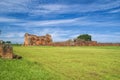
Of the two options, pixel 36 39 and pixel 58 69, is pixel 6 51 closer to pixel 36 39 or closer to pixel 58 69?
pixel 58 69

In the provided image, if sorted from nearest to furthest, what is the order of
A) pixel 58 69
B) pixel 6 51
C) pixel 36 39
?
pixel 58 69 < pixel 6 51 < pixel 36 39

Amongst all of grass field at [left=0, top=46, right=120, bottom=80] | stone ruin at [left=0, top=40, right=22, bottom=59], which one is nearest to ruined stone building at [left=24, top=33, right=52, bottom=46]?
stone ruin at [left=0, top=40, right=22, bottom=59]

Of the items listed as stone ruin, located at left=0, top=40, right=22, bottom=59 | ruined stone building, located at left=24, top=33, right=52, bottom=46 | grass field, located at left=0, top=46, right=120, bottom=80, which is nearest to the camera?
grass field, located at left=0, top=46, right=120, bottom=80

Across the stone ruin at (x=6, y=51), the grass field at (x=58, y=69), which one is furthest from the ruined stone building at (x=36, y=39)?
the grass field at (x=58, y=69)

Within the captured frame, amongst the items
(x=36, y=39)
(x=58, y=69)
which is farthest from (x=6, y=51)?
(x=36, y=39)

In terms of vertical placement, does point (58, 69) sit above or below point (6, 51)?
below

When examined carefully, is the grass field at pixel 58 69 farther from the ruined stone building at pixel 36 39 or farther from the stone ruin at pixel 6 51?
the ruined stone building at pixel 36 39

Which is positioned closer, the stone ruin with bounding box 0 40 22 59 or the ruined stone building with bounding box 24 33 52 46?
the stone ruin with bounding box 0 40 22 59

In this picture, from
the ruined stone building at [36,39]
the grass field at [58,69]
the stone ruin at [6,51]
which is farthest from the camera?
the ruined stone building at [36,39]

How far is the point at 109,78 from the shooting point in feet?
29.3

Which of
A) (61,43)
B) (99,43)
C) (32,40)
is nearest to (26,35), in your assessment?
(32,40)

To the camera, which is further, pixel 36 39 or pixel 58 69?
pixel 36 39

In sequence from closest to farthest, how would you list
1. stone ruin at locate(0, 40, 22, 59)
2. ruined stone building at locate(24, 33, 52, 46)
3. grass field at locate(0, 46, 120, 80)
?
grass field at locate(0, 46, 120, 80) → stone ruin at locate(0, 40, 22, 59) → ruined stone building at locate(24, 33, 52, 46)

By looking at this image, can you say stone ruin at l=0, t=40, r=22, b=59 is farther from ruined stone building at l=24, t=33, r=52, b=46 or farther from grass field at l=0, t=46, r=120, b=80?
ruined stone building at l=24, t=33, r=52, b=46
